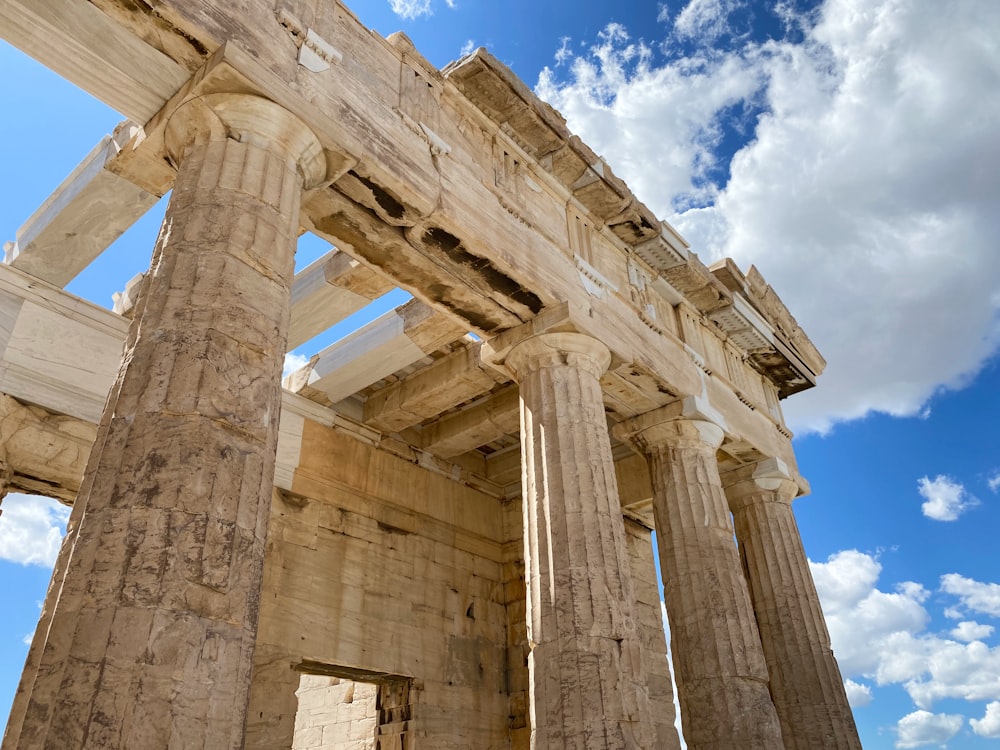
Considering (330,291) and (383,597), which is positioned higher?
(330,291)

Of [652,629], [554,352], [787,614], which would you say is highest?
[554,352]

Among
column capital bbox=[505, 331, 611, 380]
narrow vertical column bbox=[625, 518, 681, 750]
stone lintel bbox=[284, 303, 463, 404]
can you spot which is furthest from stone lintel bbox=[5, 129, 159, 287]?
→ narrow vertical column bbox=[625, 518, 681, 750]

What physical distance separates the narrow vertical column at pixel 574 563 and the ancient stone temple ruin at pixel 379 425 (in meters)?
0.03

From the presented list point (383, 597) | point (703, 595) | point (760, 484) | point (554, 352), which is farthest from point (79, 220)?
point (760, 484)

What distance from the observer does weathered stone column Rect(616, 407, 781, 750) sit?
8.28 metres

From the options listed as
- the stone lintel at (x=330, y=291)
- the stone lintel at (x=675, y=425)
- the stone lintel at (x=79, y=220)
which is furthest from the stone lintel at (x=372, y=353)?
the stone lintel at (x=79, y=220)

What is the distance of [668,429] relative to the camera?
10023 millimetres

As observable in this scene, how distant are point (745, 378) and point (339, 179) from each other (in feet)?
26.9

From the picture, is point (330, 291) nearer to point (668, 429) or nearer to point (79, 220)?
point (79, 220)

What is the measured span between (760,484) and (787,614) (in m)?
1.89

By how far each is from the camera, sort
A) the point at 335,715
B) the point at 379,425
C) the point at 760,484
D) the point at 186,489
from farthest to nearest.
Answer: the point at 379,425 → the point at 335,715 → the point at 760,484 → the point at 186,489

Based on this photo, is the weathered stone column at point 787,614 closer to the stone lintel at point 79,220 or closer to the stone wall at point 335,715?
the stone wall at point 335,715

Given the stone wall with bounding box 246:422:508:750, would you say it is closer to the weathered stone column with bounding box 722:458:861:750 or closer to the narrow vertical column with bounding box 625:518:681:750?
the narrow vertical column with bounding box 625:518:681:750

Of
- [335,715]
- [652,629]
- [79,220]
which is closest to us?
[79,220]
